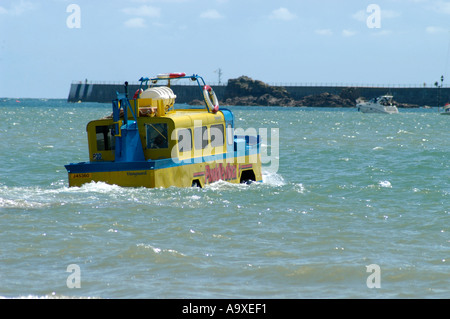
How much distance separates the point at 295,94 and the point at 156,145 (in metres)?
160

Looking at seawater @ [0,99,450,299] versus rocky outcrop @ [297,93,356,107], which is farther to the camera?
rocky outcrop @ [297,93,356,107]

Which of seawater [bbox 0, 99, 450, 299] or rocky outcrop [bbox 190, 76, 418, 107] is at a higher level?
rocky outcrop [bbox 190, 76, 418, 107]

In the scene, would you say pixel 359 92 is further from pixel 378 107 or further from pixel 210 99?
pixel 210 99

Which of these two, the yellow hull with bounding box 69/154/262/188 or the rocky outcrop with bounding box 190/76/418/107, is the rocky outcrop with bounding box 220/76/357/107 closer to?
the rocky outcrop with bounding box 190/76/418/107

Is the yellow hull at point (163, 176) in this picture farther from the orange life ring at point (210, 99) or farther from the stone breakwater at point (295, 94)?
the stone breakwater at point (295, 94)

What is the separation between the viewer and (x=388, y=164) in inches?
1078

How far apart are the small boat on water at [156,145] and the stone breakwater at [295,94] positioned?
13477cm

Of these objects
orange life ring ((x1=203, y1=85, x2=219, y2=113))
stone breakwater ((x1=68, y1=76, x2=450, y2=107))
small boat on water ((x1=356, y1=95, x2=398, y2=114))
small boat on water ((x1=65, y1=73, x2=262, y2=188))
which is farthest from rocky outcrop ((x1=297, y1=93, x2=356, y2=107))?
small boat on water ((x1=65, y1=73, x2=262, y2=188))

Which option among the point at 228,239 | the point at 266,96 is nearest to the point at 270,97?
the point at 266,96

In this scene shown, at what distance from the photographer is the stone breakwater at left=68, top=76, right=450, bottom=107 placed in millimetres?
159250

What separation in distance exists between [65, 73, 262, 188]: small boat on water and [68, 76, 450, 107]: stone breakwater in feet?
442

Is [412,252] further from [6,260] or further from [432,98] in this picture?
[432,98]

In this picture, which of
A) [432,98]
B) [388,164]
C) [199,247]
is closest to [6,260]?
[199,247]

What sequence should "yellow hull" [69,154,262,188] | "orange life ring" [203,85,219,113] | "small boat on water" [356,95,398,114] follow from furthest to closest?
"small boat on water" [356,95,398,114] → "orange life ring" [203,85,219,113] → "yellow hull" [69,154,262,188]
